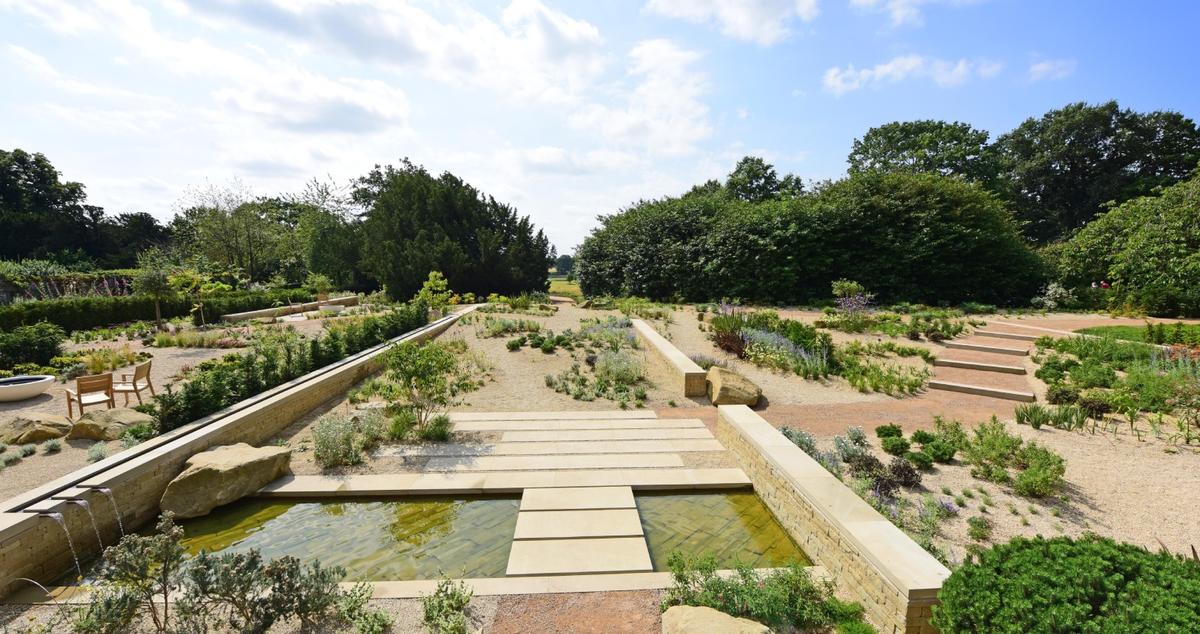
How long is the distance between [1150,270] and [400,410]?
17.0m

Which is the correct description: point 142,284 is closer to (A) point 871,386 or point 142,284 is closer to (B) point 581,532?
(B) point 581,532

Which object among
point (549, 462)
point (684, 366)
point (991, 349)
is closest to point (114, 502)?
point (549, 462)

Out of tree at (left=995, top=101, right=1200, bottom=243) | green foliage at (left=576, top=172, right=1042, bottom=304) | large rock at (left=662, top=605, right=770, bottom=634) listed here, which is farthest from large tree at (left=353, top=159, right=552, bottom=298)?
tree at (left=995, top=101, right=1200, bottom=243)

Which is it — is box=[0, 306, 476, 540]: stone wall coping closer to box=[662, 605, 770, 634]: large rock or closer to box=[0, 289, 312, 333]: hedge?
box=[662, 605, 770, 634]: large rock

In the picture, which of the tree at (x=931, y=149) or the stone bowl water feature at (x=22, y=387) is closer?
Result: the stone bowl water feature at (x=22, y=387)

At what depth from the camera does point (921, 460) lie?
4.99m

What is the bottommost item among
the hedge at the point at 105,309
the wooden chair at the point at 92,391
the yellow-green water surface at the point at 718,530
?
the yellow-green water surface at the point at 718,530

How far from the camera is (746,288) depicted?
62.6 feet

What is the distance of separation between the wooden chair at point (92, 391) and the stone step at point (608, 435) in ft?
18.5

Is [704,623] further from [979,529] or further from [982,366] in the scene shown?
[982,366]

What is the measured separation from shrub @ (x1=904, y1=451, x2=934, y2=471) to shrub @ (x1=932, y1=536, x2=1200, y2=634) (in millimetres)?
2660

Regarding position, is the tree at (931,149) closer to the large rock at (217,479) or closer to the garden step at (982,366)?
the garden step at (982,366)

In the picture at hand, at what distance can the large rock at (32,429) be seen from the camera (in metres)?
5.43

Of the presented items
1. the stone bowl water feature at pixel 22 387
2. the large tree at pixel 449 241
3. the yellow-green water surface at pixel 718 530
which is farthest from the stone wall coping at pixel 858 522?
the large tree at pixel 449 241
